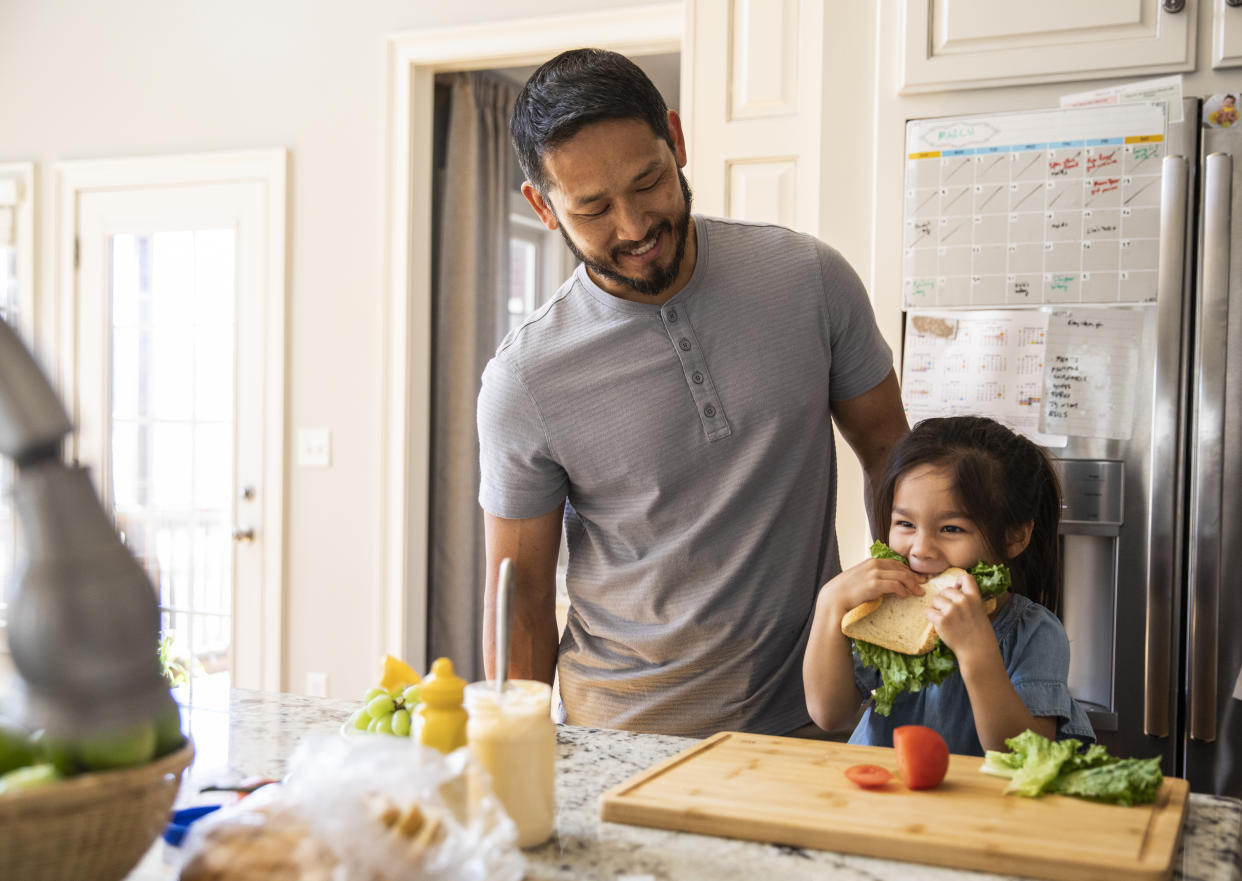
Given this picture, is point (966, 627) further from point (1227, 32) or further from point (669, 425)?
point (1227, 32)

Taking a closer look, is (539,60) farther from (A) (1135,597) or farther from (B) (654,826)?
(B) (654,826)

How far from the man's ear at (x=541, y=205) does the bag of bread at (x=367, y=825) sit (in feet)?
3.23

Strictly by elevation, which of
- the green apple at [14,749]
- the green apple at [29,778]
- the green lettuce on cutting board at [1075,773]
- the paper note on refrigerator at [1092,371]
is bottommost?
the green lettuce on cutting board at [1075,773]

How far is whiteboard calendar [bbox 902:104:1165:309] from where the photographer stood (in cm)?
217

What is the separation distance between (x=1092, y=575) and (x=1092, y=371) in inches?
16.2

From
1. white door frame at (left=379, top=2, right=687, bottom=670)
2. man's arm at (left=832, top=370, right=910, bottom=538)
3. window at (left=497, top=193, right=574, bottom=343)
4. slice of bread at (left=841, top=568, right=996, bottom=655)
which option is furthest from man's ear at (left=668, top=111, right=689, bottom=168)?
window at (left=497, top=193, right=574, bottom=343)

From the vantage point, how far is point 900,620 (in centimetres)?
136

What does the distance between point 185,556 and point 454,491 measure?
1046 millimetres

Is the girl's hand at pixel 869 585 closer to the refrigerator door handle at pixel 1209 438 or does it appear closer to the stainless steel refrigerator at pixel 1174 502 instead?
the stainless steel refrigerator at pixel 1174 502

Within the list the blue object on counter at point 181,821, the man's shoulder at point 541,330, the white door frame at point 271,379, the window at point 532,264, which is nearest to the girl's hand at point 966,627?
the man's shoulder at point 541,330

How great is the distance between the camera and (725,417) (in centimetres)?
158

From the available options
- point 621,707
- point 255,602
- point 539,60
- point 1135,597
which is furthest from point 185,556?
point 1135,597

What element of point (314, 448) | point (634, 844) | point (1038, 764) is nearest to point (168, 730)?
point (634, 844)

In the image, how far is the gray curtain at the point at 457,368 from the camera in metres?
3.97
